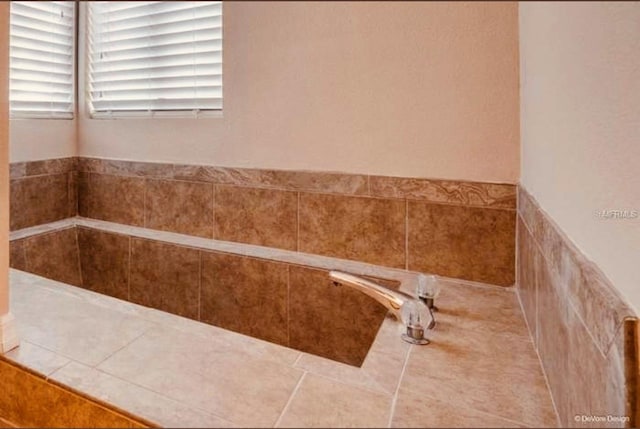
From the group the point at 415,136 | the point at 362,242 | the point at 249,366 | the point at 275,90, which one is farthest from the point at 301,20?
the point at 249,366

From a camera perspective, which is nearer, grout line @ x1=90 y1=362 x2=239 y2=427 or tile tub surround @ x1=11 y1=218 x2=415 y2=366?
grout line @ x1=90 y1=362 x2=239 y2=427

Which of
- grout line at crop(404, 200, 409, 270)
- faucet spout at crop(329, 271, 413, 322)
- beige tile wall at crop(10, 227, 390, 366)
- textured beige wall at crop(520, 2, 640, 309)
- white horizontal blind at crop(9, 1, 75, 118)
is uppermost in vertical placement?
white horizontal blind at crop(9, 1, 75, 118)

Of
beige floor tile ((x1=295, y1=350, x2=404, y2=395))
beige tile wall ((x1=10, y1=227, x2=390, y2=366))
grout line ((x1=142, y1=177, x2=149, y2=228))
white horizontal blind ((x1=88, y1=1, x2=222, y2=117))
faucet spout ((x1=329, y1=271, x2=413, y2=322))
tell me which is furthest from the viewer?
grout line ((x1=142, y1=177, x2=149, y2=228))

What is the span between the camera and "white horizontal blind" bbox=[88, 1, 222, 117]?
1703mm

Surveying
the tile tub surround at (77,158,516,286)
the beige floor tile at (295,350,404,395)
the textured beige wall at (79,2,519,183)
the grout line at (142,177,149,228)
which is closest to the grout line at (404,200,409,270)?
the tile tub surround at (77,158,516,286)

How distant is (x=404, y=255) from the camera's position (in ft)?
4.64

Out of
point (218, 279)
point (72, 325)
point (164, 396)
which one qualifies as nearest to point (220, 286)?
point (218, 279)

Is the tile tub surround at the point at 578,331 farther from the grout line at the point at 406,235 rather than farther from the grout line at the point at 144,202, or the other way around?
the grout line at the point at 144,202

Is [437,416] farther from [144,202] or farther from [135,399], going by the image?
[144,202]

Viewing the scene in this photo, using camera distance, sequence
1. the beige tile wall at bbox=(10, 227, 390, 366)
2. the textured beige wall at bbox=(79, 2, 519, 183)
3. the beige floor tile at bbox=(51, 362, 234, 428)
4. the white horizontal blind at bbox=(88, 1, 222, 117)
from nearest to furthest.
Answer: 1. the beige floor tile at bbox=(51, 362, 234, 428)
2. the textured beige wall at bbox=(79, 2, 519, 183)
3. the beige tile wall at bbox=(10, 227, 390, 366)
4. the white horizontal blind at bbox=(88, 1, 222, 117)

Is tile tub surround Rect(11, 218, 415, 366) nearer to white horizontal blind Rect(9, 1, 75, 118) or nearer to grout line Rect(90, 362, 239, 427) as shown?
white horizontal blind Rect(9, 1, 75, 118)

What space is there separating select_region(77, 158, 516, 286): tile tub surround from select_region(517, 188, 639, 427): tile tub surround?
35cm

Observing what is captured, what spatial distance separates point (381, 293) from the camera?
1.03 m

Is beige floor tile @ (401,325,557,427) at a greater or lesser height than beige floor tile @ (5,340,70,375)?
lesser
